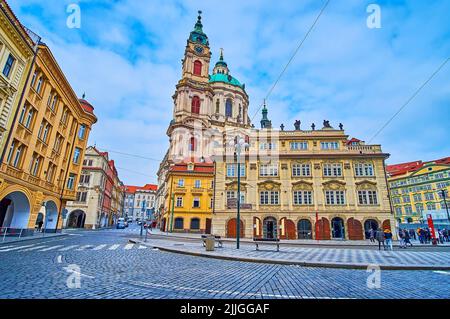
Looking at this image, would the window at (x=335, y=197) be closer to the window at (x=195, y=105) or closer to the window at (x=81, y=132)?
the window at (x=81, y=132)

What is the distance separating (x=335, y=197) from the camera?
30.8 metres

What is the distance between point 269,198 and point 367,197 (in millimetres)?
12057

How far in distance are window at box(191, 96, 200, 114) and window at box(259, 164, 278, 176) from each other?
40.4 meters

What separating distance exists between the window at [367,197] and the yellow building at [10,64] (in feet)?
118

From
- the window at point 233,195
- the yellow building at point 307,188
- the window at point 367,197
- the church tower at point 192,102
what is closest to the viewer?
the yellow building at point 307,188

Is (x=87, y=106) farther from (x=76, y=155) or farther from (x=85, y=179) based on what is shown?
(x=85, y=179)

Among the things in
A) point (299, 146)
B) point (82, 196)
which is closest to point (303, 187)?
point (299, 146)

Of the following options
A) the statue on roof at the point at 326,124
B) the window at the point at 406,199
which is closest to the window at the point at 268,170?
the statue on roof at the point at 326,124

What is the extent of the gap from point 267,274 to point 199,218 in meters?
36.1

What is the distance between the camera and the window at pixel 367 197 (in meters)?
30.3

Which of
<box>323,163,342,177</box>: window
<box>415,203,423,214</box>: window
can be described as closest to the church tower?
<box>323,163,342,177</box>: window

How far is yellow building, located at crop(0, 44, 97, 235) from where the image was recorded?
1958 centimetres

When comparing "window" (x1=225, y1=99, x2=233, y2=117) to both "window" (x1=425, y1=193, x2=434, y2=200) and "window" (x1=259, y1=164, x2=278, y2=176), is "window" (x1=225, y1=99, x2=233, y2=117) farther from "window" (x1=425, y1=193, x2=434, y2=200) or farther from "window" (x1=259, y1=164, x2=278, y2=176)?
"window" (x1=425, y1=193, x2=434, y2=200)
